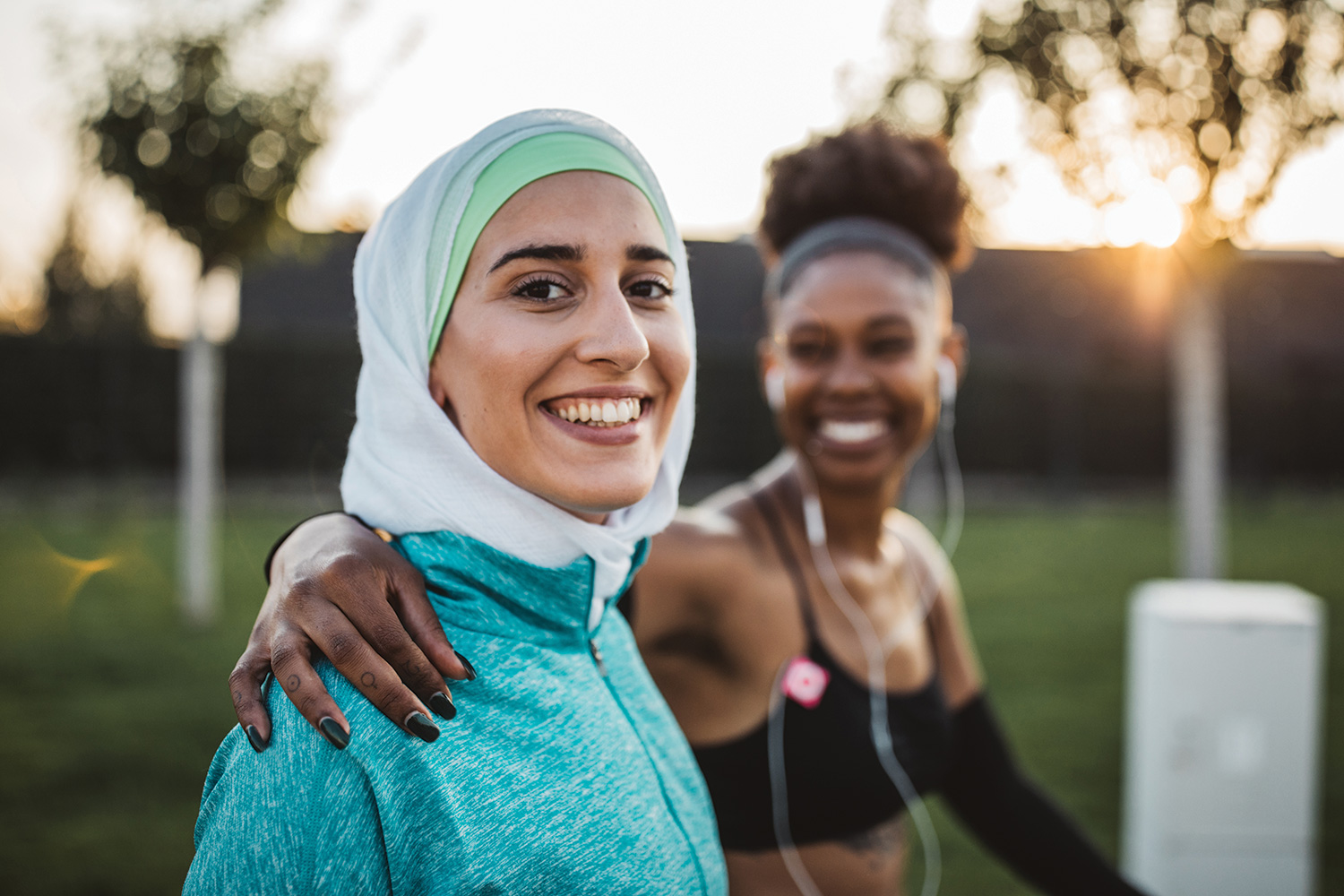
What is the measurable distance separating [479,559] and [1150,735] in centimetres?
343

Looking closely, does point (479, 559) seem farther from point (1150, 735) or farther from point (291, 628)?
point (1150, 735)

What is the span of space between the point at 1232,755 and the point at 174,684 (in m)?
5.63

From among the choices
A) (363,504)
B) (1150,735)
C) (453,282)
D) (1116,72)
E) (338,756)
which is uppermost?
(1116,72)

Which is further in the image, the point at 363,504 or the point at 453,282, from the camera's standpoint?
the point at 363,504

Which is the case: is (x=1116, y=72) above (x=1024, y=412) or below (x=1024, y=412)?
above

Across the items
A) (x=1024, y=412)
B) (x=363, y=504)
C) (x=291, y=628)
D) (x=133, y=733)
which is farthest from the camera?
(x=1024, y=412)

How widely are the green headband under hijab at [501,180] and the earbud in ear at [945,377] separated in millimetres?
1322

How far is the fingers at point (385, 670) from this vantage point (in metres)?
1.03

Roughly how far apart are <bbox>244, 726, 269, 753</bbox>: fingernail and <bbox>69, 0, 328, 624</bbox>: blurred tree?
269 inches

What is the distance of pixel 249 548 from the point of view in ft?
35.4

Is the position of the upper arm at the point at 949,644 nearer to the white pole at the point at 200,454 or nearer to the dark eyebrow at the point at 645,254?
the dark eyebrow at the point at 645,254

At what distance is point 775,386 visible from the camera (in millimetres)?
2303

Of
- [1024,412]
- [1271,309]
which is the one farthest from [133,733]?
[1271,309]

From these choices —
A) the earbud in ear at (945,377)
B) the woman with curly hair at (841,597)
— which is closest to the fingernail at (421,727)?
the woman with curly hair at (841,597)
